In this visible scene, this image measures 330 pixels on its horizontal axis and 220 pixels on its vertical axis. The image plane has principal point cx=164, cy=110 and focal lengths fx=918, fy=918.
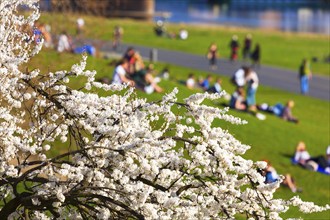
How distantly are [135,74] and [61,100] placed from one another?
723 inches

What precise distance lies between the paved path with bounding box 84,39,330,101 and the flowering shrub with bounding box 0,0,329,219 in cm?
3069

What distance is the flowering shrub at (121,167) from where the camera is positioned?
10320 millimetres

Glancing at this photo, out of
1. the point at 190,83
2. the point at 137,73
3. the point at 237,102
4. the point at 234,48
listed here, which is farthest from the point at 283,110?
the point at 234,48

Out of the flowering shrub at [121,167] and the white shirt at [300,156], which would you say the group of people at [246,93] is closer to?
the white shirt at [300,156]

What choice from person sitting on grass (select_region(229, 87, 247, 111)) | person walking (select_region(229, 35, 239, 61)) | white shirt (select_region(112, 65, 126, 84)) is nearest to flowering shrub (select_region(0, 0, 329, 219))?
white shirt (select_region(112, 65, 126, 84))

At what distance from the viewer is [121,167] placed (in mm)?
10555

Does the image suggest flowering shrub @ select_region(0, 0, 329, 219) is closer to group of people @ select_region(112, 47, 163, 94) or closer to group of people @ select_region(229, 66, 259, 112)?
group of people @ select_region(112, 47, 163, 94)

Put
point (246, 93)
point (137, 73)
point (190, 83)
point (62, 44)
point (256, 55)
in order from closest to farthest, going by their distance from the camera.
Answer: point (137, 73)
point (62, 44)
point (246, 93)
point (190, 83)
point (256, 55)

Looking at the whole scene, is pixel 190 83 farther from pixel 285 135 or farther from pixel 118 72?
pixel 118 72

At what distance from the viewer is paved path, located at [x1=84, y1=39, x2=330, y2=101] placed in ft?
150

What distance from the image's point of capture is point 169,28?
268ft

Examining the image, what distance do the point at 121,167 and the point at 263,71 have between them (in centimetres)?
4258

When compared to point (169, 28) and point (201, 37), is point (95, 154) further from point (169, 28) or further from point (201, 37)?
point (169, 28)

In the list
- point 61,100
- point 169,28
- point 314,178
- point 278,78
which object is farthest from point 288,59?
point 61,100
